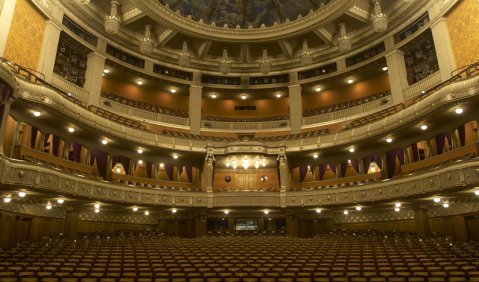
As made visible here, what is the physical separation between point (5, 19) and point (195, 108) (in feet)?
43.9

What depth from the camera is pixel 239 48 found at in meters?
27.4

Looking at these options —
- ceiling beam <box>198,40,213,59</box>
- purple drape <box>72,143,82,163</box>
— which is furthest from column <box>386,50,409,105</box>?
purple drape <box>72,143,82,163</box>

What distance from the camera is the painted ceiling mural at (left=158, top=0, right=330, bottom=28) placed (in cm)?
2505

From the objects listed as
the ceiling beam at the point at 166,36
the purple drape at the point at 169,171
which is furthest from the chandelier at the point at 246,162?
the ceiling beam at the point at 166,36

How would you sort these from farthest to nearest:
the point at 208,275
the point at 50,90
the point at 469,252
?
1. the point at 50,90
2. the point at 469,252
3. the point at 208,275

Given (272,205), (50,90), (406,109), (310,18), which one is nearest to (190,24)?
(310,18)

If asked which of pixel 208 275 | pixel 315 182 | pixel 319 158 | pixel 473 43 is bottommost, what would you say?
pixel 208 275

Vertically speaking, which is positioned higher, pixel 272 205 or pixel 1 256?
pixel 272 205

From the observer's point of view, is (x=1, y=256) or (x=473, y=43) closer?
(x=1, y=256)

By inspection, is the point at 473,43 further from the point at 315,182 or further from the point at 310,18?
the point at 315,182

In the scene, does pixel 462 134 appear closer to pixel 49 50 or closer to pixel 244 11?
pixel 244 11

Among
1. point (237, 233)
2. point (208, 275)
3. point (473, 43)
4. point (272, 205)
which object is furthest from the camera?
point (237, 233)

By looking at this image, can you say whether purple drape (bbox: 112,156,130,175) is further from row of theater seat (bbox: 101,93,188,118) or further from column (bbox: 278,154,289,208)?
column (bbox: 278,154,289,208)

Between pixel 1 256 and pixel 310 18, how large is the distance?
22276mm
